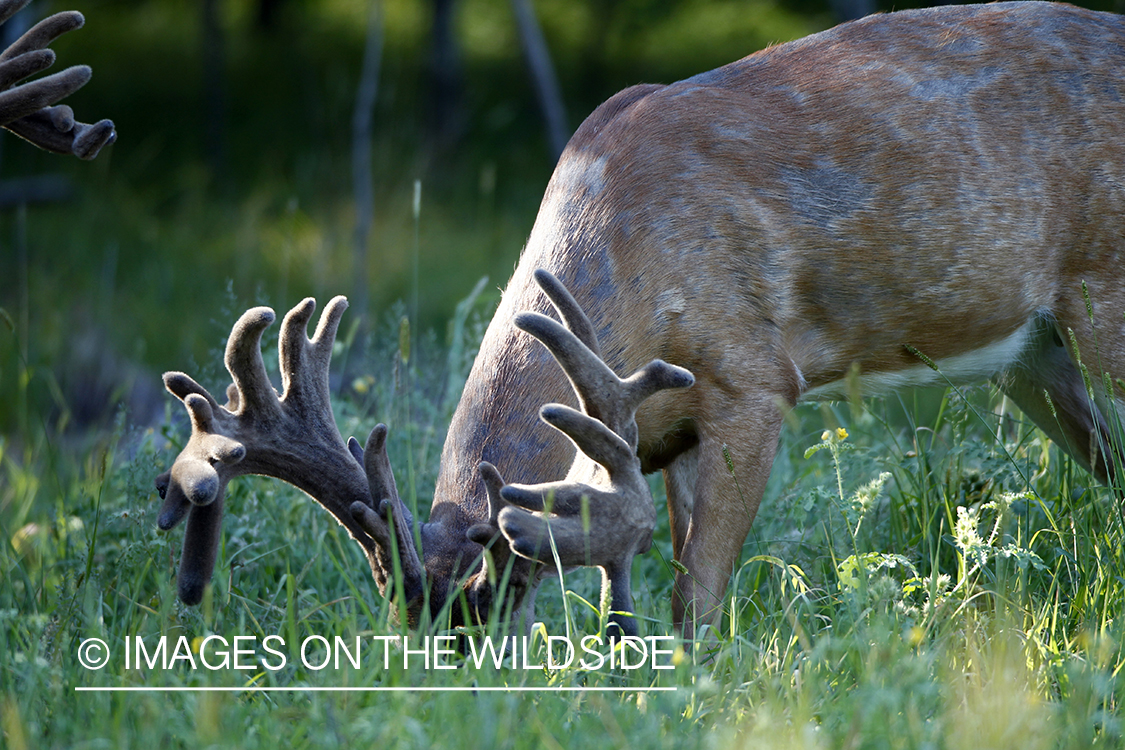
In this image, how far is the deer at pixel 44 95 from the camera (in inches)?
124

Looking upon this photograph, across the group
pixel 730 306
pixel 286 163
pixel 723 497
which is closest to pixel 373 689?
pixel 723 497

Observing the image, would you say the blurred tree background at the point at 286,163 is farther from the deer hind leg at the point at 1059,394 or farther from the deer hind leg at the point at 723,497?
the deer hind leg at the point at 1059,394

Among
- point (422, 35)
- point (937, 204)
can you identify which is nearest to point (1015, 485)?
point (937, 204)

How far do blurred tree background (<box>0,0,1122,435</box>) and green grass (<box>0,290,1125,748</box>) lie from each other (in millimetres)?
763

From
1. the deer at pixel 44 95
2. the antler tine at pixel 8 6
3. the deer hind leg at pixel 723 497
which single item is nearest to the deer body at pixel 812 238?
the deer hind leg at pixel 723 497

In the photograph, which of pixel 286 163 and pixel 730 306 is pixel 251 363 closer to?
pixel 730 306

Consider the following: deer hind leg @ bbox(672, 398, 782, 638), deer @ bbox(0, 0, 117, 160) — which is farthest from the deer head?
deer @ bbox(0, 0, 117, 160)

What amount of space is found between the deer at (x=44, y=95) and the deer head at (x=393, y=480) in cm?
75

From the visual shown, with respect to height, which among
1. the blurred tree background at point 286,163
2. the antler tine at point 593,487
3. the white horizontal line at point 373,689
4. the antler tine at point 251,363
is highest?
the antler tine at point 251,363

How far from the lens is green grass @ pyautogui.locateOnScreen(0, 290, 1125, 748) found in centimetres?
236

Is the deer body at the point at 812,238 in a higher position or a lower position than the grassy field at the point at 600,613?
higher

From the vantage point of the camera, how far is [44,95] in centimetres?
317

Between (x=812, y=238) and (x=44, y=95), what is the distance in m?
2.11

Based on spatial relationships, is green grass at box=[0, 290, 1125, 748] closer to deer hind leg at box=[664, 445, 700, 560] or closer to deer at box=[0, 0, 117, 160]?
deer hind leg at box=[664, 445, 700, 560]
